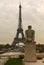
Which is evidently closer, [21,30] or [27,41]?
[27,41]

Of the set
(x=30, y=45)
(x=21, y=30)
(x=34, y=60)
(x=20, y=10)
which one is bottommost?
(x=34, y=60)

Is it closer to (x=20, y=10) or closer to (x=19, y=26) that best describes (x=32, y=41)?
(x=19, y=26)

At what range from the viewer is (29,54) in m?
16.7

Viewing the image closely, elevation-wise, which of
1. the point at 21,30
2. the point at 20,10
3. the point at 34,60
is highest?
the point at 20,10

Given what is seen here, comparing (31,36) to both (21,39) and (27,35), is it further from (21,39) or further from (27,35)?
(21,39)

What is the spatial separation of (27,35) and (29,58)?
5.15 ft

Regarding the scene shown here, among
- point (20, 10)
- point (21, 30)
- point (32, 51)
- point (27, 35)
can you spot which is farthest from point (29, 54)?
point (20, 10)

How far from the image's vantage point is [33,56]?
16766mm

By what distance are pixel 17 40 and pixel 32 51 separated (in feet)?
130

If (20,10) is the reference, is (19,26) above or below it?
below

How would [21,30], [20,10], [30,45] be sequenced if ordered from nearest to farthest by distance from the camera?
1. [30,45]
2. [21,30]
3. [20,10]

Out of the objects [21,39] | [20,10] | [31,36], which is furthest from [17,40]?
[31,36]

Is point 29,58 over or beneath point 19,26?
beneath

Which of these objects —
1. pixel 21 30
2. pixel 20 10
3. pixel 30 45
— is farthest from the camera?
pixel 20 10
